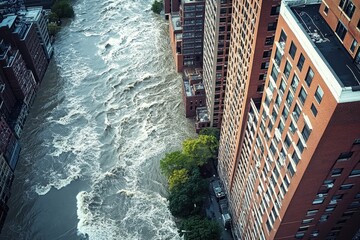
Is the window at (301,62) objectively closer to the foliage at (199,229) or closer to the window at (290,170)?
the window at (290,170)

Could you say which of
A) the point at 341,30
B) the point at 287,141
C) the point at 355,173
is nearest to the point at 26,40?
the point at 287,141

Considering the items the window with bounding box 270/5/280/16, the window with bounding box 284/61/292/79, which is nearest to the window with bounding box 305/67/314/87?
the window with bounding box 284/61/292/79

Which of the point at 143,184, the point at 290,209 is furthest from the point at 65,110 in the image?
the point at 290,209

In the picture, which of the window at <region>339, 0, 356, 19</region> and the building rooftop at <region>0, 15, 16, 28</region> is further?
the building rooftop at <region>0, 15, 16, 28</region>

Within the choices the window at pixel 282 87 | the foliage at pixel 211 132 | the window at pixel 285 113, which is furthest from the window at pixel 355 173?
the foliage at pixel 211 132

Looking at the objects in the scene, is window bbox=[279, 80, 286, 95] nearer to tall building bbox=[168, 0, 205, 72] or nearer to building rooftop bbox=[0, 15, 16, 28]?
tall building bbox=[168, 0, 205, 72]

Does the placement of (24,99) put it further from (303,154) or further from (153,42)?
(303,154)

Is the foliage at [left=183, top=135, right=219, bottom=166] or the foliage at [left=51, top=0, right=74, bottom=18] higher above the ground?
the foliage at [left=51, top=0, right=74, bottom=18]
